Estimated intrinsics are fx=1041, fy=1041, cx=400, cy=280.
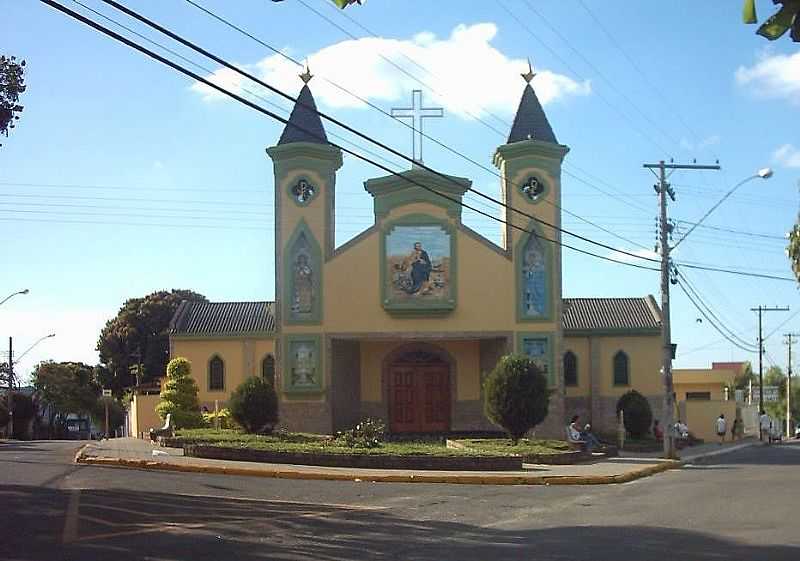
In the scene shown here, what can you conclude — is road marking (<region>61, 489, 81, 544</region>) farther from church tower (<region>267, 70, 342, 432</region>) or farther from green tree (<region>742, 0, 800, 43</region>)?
church tower (<region>267, 70, 342, 432</region>)

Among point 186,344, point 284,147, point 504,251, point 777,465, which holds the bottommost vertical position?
point 777,465

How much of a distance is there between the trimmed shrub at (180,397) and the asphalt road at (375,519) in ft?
49.7

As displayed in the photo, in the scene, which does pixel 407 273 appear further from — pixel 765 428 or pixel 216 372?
pixel 765 428

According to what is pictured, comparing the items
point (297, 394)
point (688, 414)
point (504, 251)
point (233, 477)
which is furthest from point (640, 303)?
point (233, 477)

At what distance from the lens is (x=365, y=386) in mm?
42094

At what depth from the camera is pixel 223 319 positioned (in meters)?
46.9

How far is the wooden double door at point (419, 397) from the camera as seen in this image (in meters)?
41.7

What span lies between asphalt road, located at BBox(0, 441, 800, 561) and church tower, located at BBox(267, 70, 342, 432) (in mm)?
16505

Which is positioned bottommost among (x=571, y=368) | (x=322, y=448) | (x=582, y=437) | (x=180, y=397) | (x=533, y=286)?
(x=582, y=437)

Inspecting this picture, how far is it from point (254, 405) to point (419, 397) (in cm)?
939

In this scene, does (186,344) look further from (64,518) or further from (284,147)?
Answer: (64,518)

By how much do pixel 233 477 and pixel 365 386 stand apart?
766 inches

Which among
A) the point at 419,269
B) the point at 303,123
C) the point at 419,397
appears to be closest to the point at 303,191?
the point at 303,123

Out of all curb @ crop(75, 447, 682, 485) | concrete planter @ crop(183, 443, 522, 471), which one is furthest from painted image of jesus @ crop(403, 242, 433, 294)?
curb @ crop(75, 447, 682, 485)
